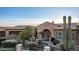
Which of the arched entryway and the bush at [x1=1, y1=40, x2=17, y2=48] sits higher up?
the arched entryway

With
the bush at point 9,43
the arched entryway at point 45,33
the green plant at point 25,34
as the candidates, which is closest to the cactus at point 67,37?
the arched entryway at point 45,33

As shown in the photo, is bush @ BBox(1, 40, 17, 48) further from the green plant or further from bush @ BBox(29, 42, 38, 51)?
bush @ BBox(29, 42, 38, 51)

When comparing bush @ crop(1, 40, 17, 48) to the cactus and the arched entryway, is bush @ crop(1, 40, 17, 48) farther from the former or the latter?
the cactus

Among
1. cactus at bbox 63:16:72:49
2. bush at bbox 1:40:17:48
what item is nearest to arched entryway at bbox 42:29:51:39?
cactus at bbox 63:16:72:49

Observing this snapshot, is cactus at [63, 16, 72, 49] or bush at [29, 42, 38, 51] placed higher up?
cactus at [63, 16, 72, 49]

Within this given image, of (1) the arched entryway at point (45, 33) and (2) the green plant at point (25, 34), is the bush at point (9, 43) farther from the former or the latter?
(1) the arched entryway at point (45, 33)

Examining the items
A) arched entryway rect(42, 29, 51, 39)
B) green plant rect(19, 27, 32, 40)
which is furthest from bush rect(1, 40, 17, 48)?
arched entryway rect(42, 29, 51, 39)

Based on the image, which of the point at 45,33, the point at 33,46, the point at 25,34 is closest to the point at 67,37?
the point at 45,33

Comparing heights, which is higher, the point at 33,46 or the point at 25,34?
the point at 25,34

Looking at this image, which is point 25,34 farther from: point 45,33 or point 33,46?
point 45,33

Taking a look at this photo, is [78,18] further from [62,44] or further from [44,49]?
[44,49]
